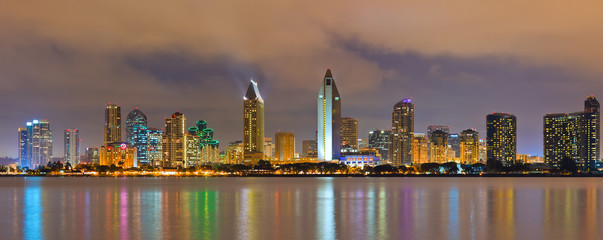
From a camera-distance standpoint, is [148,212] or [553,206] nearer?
[148,212]

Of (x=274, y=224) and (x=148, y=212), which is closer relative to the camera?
(x=274, y=224)

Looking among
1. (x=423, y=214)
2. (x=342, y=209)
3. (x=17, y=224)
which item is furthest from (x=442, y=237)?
(x=17, y=224)

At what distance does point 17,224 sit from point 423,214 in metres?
38.7

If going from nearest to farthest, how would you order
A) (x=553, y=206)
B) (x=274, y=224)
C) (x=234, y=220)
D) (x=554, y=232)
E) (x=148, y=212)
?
(x=554, y=232)
(x=274, y=224)
(x=234, y=220)
(x=148, y=212)
(x=553, y=206)

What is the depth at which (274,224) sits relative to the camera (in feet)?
176

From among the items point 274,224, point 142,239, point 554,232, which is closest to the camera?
point 142,239

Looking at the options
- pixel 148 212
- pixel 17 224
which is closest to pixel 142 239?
pixel 17 224

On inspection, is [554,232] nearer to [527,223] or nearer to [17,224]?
[527,223]

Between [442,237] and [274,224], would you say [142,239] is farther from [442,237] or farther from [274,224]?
[442,237]

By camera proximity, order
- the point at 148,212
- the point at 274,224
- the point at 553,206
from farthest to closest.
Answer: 1. the point at 553,206
2. the point at 148,212
3. the point at 274,224

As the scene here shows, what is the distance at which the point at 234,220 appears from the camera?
57.1 m

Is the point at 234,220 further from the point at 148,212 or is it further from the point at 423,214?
the point at 423,214

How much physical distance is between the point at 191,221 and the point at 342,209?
66.7ft

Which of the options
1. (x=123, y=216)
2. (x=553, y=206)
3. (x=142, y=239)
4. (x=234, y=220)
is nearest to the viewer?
(x=142, y=239)
